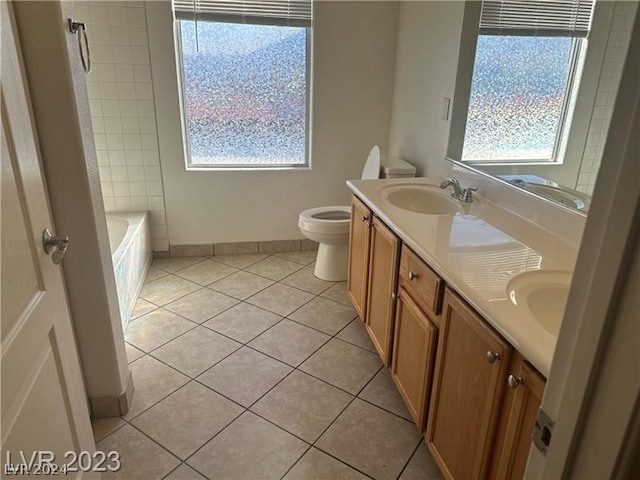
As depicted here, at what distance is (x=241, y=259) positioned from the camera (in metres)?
3.52

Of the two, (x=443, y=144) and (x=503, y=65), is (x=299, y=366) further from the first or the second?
(x=503, y=65)

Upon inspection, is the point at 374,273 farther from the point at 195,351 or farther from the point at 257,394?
the point at 195,351

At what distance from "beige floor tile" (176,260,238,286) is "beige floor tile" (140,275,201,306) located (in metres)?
0.07

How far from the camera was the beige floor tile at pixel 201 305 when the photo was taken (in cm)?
267

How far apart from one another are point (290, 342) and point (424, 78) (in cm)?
187

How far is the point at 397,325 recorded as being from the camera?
1857 millimetres

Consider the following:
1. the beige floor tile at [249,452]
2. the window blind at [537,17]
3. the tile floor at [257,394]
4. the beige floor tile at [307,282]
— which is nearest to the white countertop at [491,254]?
the window blind at [537,17]

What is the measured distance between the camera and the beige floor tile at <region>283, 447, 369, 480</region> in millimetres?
1588

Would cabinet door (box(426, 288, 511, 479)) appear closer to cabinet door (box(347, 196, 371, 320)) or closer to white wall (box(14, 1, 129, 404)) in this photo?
cabinet door (box(347, 196, 371, 320))

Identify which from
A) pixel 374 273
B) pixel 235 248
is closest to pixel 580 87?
pixel 374 273

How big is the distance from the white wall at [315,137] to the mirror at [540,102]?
114 centimetres

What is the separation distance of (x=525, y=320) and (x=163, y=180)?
9.46ft

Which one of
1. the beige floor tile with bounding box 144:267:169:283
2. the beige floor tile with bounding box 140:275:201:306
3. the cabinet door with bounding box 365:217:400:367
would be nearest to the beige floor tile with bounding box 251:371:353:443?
the cabinet door with bounding box 365:217:400:367

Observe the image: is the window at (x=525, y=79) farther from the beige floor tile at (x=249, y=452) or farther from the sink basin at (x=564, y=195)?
the beige floor tile at (x=249, y=452)
